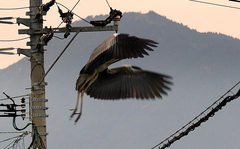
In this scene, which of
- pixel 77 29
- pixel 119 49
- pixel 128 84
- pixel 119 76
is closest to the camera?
pixel 119 49

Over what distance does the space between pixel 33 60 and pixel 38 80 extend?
0.58 metres

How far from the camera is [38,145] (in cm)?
2006

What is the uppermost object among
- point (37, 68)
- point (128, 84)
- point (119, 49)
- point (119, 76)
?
point (37, 68)

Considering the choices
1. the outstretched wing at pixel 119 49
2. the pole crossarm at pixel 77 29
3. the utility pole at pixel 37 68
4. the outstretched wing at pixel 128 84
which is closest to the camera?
the outstretched wing at pixel 119 49

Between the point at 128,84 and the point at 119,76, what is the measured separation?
397mm

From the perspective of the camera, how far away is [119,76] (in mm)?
16812

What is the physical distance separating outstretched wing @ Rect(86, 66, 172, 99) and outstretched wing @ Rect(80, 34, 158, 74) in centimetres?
89

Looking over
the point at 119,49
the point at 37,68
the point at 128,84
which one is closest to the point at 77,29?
the point at 37,68

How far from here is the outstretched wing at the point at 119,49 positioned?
1455 cm

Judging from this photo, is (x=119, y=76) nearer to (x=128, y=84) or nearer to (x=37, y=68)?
(x=128, y=84)

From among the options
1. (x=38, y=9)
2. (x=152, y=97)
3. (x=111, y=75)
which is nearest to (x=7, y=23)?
(x=38, y=9)

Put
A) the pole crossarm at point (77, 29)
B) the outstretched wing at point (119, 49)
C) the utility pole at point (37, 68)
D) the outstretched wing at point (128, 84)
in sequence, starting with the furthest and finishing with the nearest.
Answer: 1. the utility pole at point (37, 68)
2. the pole crossarm at point (77, 29)
3. the outstretched wing at point (128, 84)
4. the outstretched wing at point (119, 49)

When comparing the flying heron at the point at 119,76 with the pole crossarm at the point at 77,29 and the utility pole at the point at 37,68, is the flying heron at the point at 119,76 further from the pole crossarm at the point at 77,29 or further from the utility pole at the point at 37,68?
the utility pole at the point at 37,68

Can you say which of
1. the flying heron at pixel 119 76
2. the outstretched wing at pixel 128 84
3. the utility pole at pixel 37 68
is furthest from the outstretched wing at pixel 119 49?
the utility pole at pixel 37 68
